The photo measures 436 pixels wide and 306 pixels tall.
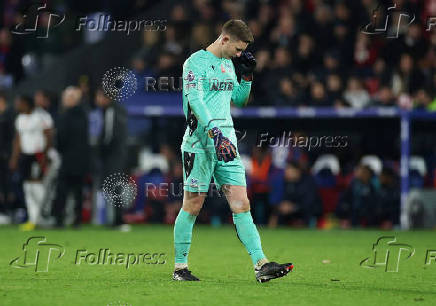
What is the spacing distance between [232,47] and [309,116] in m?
9.16

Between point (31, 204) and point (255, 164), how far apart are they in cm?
391

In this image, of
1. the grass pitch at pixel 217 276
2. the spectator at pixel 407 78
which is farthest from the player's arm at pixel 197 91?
the spectator at pixel 407 78

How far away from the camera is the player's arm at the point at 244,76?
8.65 m

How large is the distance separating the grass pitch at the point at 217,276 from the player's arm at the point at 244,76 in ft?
5.19

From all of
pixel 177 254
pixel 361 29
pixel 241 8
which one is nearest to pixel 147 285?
pixel 177 254

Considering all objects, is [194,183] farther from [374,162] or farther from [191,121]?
[374,162]

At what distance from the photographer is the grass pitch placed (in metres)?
7.28

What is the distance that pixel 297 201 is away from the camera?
17.3 meters

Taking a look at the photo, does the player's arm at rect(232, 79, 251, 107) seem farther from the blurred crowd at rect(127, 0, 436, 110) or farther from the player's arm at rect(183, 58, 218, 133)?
the blurred crowd at rect(127, 0, 436, 110)

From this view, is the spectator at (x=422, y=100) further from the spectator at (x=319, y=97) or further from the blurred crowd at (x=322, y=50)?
the spectator at (x=319, y=97)

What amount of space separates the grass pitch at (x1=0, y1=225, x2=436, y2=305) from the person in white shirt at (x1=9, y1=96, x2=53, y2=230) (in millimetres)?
2191

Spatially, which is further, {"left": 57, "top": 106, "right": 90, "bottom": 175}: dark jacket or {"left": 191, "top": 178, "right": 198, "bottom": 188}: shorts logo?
{"left": 57, "top": 106, "right": 90, "bottom": 175}: dark jacket

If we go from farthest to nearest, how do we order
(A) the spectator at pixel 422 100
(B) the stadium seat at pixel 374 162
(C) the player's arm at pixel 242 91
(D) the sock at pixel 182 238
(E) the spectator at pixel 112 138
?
1. (B) the stadium seat at pixel 374 162
2. (A) the spectator at pixel 422 100
3. (E) the spectator at pixel 112 138
4. (C) the player's arm at pixel 242 91
5. (D) the sock at pixel 182 238

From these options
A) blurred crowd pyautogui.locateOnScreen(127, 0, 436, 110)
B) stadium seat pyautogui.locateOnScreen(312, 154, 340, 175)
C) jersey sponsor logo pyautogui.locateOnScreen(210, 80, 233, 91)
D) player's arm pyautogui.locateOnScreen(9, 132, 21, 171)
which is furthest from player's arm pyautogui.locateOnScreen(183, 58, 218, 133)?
stadium seat pyautogui.locateOnScreen(312, 154, 340, 175)
